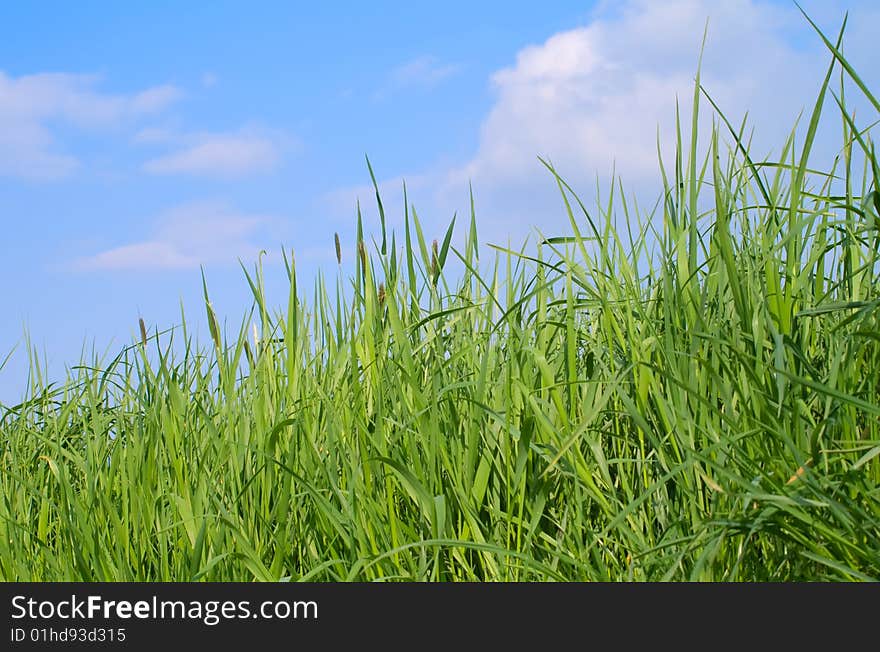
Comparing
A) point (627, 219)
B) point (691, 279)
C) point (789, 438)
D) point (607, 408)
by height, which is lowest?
point (789, 438)

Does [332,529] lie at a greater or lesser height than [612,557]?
greater

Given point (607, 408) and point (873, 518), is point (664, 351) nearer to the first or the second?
point (607, 408)

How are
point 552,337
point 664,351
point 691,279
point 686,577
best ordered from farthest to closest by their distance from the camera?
point 552,337, point 691,279, point 664,351, point 686,577

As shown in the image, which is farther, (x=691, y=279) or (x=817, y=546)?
(x=691, y=279)

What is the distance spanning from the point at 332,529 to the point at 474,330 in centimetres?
63

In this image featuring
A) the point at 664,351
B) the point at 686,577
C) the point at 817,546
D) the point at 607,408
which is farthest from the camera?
the point at 607,408

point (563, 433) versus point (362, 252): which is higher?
point (362, 252)

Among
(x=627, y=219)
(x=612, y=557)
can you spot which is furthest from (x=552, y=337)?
(x=612, y=557)

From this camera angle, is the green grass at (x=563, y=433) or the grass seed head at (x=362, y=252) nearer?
the green grass at (x=563, y=433)

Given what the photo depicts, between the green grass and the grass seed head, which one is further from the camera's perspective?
the grass seed head

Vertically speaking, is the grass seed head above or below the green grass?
above

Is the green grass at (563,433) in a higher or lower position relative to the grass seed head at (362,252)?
lower

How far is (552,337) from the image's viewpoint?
2158mm

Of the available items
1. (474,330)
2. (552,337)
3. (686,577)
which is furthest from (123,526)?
(686,577)
